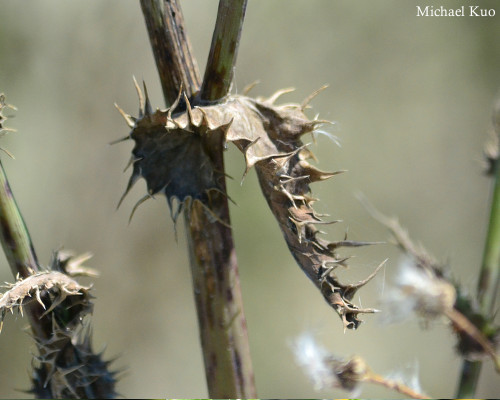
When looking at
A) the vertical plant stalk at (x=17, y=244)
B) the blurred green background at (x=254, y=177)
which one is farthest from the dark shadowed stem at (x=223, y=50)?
the blurred green background at (x=254, y=177)

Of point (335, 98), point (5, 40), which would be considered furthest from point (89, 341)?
point (335, 98)

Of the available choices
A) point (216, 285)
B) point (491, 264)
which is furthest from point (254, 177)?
point (491, 264)

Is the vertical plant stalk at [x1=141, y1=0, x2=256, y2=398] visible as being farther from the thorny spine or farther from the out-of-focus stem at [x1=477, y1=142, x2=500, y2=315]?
the out-of-focus stem at [x1=477, y1=142, x2=500, y2=315]

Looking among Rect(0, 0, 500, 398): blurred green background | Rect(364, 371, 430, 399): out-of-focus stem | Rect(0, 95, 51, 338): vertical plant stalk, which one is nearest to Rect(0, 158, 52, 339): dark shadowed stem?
Rect(0, 95, 51, 338): vertical plant stalk

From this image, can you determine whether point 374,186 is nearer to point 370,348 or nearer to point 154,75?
point 370,348

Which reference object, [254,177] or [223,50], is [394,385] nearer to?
[223,50]

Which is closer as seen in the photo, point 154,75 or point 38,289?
point 38,289
